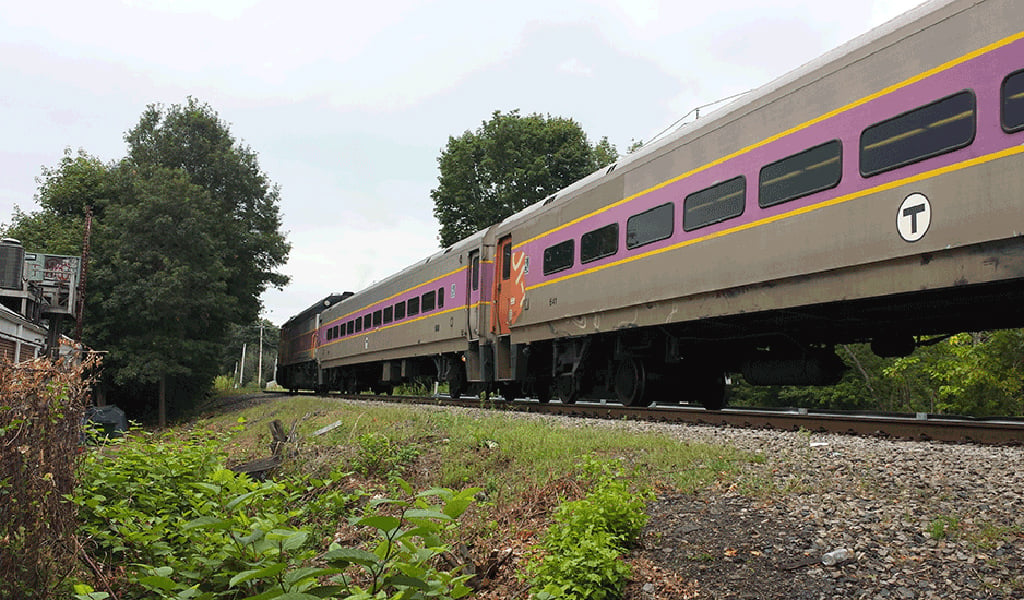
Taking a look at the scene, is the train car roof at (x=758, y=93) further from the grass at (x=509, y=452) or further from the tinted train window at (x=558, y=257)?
the grass at (x=509, y=452)

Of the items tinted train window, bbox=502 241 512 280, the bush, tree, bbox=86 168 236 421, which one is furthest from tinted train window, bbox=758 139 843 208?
tree, bbox=86 168 236 421

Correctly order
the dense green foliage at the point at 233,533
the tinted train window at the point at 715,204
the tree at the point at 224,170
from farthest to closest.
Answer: the tree at the point at 224,170 → the tinted train window at the point at 715,204 → the dense green foliage at the point at 233,533

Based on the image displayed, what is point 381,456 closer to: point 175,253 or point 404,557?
point 404,557

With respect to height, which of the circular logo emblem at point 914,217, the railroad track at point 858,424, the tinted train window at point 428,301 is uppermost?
the tinted train window at point 428,301

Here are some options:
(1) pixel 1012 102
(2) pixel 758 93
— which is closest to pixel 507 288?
(2) pixel 758 93

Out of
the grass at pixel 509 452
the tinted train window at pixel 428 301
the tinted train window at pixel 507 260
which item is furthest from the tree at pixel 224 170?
the grass at pixel 509 452

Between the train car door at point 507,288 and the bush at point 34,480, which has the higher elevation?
the train car door at point 507,288

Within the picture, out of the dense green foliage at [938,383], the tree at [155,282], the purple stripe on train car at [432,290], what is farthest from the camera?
the tree at [155,282]

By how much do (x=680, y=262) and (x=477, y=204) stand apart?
27.9 meters

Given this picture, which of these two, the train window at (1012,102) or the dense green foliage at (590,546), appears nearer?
the dense green foliage at (590,546)

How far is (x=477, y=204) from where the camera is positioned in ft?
118

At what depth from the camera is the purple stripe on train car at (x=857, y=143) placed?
5410 millimetres

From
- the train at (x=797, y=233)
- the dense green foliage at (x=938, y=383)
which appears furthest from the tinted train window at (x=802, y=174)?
the dense green foliage at (x=938, y=383)

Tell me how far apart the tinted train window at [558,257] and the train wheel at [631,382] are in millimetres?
1758
